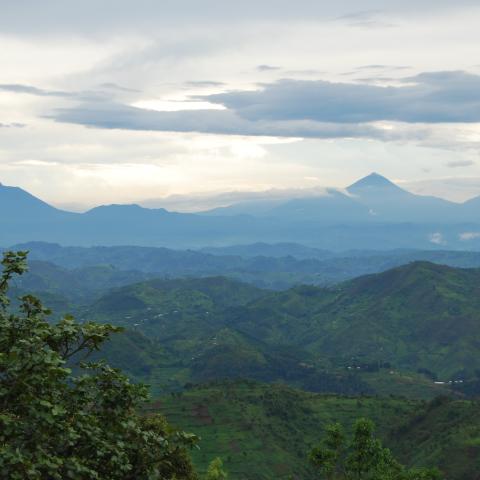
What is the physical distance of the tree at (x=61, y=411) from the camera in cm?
1869

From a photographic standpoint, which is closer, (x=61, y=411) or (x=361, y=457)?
(x=61, y=411)

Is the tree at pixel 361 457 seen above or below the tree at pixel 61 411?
below

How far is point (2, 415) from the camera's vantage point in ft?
60.3

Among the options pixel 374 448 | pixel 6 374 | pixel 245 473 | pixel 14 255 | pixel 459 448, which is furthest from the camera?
pixel 245 473

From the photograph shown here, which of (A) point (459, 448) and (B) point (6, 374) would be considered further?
(A) point (459, 448)

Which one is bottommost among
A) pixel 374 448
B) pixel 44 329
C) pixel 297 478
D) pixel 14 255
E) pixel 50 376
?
pixel 297 478

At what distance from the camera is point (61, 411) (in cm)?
1792

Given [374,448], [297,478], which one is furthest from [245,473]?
[374,448]

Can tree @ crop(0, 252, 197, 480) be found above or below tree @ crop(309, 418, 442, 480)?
above

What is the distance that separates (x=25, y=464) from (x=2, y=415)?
1518 millimetres

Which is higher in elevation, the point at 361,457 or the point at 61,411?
the point at 61,411

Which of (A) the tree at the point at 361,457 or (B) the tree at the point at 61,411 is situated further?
(A) the tree at the point at 361,457

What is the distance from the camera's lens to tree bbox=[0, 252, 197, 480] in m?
18.7

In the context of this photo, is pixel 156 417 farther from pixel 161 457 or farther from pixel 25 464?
pixel 25 464
